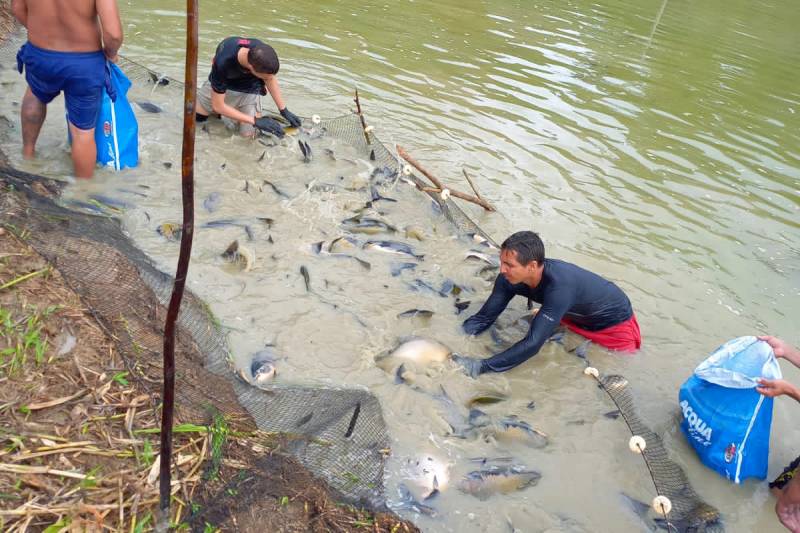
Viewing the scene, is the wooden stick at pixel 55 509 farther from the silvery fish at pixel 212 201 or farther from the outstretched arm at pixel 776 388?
the silvery fish at pixel 212 201

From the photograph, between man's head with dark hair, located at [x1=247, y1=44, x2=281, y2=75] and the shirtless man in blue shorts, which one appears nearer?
the shirtless man in blue shorts

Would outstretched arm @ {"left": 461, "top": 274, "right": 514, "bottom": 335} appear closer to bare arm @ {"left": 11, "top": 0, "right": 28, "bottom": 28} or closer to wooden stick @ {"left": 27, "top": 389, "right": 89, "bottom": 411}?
wooden stick @ {"left": 27, "top": 389, "right": 89, "bottom": 411}

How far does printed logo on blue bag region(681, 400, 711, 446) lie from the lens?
4016 millimetres

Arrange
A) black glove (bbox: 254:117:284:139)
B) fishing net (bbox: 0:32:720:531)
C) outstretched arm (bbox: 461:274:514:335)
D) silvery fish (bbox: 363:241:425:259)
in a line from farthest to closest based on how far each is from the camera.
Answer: black glove (bbox: 254:117:284:139) < silvery fish (bbox: 363:241:425:259) < outstretched arm (bbox: 461:274:514:335) < fishing net (bbox: 0:32:720:531)

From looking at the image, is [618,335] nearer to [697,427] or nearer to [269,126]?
[697,427]

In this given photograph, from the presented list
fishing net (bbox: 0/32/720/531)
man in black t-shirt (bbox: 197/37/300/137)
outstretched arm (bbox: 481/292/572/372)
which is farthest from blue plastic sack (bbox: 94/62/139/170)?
outstretched arm (bbox: 481/292/572/372)

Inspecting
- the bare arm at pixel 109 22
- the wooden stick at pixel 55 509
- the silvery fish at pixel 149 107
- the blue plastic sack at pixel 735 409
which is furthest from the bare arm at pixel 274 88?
the wooden stick at pixel 55 509

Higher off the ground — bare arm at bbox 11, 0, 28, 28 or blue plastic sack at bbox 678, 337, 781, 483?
bare arm at bbox 11, 0, 28, 28

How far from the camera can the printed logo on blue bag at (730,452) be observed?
388 centimetres

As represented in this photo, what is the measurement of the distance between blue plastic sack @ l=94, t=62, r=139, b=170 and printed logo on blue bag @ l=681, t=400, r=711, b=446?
537 centimetres

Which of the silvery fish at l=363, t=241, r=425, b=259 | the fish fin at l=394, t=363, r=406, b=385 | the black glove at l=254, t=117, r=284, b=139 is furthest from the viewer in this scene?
the black glove at l=254, t=117, r=284, b=139

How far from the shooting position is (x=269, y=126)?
7203mm

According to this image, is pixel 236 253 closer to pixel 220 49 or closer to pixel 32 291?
pixel 32 291

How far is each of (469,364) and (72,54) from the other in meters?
4.10
